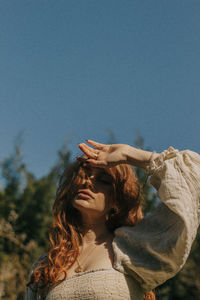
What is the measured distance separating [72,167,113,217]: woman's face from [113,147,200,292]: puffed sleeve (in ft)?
0.53

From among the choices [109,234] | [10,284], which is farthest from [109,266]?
[10,284]

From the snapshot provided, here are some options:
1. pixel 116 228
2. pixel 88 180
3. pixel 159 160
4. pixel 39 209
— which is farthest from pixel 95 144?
pixel 39 209

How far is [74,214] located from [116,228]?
22 cm

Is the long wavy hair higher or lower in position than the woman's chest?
higher

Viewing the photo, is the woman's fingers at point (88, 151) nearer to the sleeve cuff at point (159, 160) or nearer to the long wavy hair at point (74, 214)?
the long wavy hair at point (74, 214)

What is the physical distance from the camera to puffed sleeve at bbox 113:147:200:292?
4.54 ft

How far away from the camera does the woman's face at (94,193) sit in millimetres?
1660

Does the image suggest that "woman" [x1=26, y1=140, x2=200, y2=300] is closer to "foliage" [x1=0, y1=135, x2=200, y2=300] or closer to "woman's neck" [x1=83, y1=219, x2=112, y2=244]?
"woman's neck" [x1=83, y1=219, x2=112, y2=244]

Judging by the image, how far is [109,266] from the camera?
151 cm

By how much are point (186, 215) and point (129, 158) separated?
354 mm

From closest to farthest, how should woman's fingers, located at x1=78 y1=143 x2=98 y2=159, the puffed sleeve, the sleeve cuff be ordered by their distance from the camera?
the puffed sleeve → the sleeve cuff → woman's fingers, located at x1=78 y1=143 x2=98 y2=159

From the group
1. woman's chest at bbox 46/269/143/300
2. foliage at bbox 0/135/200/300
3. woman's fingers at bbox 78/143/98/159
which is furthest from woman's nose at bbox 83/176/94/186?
foliage at bbox 0/135/200/300

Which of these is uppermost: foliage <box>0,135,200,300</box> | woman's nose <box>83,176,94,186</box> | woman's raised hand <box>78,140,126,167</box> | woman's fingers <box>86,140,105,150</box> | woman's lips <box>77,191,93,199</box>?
woman's fingers <box>86,140,105,150</box>

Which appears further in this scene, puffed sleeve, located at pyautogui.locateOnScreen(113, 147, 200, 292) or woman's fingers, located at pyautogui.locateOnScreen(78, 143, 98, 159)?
woman's fingers, located at pyautogui.locateOnScreen(78, 143, 98, 159)
